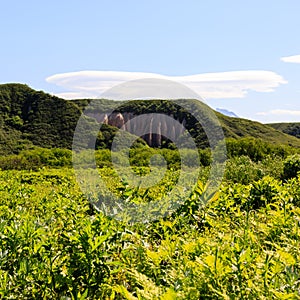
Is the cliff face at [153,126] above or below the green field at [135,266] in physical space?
above

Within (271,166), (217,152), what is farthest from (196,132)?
(271,166)

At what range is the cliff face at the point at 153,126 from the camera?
4031 cm

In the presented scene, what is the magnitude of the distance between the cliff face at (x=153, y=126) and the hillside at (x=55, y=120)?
15 cm

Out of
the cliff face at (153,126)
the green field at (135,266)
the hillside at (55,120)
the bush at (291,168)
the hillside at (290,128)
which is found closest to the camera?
the green field at (135,266)

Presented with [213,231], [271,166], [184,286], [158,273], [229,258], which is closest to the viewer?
[184,286]

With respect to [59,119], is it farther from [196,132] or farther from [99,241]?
[99,241]

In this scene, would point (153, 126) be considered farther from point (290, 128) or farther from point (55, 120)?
point (290, 128)

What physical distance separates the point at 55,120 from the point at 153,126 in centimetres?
2653

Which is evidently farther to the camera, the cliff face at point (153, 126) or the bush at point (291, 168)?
the cliff face at point (153, 126)

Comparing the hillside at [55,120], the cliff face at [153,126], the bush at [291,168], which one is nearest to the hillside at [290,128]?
the hillside at [55,120]

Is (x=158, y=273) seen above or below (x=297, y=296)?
below

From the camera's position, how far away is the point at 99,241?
2676 mm

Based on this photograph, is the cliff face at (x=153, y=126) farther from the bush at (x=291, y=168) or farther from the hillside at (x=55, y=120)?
the bush at (x=291, y=168)

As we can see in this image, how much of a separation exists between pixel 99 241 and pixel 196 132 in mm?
40968
